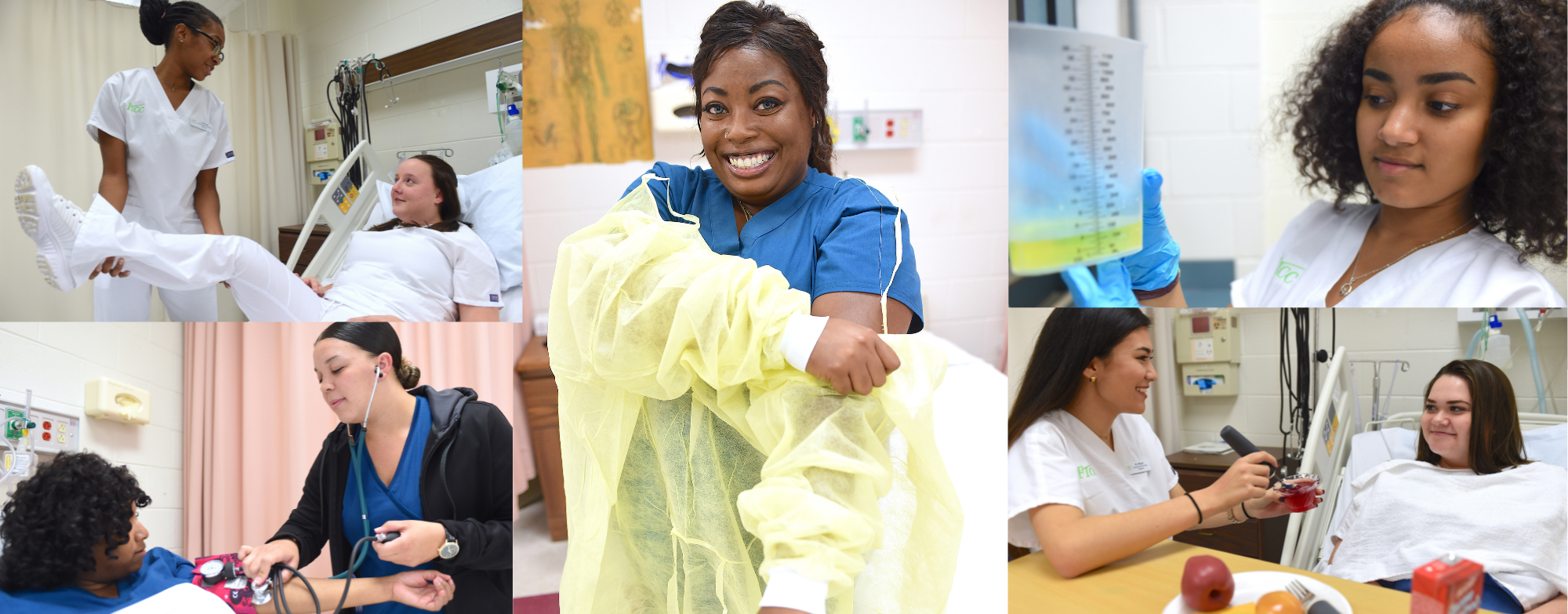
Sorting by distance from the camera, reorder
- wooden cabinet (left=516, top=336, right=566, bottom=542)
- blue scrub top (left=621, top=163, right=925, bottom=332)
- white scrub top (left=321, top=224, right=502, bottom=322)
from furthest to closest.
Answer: wooden cabinet (left=516, top=336, right=566, bottom=542) < white scrub top (left=321, top=224, right=502, bottom=322) < blue scrub top (left=621, top=163, right=925, bottom=332)

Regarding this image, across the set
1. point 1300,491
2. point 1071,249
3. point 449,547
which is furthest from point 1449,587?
point 449,547

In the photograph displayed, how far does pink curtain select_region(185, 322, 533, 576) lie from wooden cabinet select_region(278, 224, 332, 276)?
143 mm

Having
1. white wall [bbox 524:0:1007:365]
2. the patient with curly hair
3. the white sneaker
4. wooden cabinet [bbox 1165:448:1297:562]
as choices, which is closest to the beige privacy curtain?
the white sneaker

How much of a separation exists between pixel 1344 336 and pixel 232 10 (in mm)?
2352

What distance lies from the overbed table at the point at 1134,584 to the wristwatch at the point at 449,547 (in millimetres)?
1224

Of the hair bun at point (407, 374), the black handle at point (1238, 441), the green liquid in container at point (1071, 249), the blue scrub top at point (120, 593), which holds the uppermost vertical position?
the green liquid in container at point (1071, 249)

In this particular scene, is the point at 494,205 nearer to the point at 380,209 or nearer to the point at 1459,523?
the point at 380,209

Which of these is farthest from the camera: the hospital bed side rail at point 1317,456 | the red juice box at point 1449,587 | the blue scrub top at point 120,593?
the blue scrub top at point 120,593

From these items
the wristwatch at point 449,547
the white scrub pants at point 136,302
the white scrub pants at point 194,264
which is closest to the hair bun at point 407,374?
the white scrub pants at point 194,264

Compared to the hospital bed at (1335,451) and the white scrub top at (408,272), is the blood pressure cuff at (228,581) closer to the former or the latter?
the white scrub top at (408,272)

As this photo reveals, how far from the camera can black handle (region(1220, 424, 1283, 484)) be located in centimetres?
158

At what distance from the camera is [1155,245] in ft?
5.03

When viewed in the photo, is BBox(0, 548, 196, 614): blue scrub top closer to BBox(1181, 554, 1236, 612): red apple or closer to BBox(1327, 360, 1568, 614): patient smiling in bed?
BBox(1181, 554, 1236, 612): red apple

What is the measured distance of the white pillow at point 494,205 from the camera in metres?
1.99
